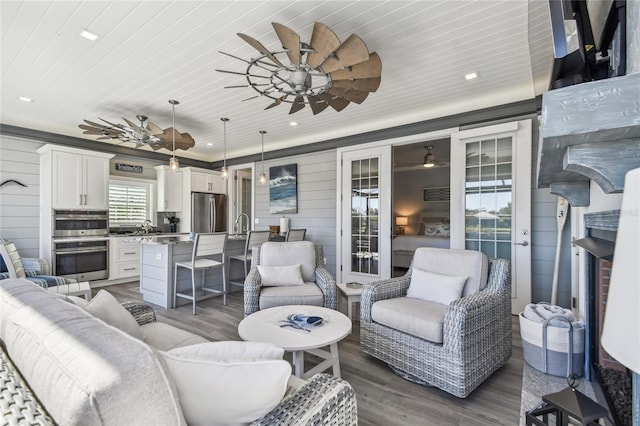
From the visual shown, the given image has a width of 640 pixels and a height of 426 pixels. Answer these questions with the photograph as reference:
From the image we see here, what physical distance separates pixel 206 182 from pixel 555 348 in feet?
22.1

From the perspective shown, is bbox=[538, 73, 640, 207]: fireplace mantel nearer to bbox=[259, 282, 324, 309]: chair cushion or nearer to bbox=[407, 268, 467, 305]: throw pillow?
bbox=[407, 268, 467, 305]: throw pillow

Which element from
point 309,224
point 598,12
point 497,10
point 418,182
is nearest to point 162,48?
point 497,10

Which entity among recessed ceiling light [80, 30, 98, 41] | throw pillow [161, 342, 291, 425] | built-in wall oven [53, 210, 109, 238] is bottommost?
throw pillow [161, 342, 291, 425]

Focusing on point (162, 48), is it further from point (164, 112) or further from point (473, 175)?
point (473, 175)

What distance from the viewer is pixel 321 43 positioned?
89.7 inches

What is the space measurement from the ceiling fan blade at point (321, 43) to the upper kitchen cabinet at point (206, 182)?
16.4ft

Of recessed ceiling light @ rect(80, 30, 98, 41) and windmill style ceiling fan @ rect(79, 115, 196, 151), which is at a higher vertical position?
recessed ceiling light @ rect(80, 30, 98, 41)

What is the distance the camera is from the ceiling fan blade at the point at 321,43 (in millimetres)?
2143

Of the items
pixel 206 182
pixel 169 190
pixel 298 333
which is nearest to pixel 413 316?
pixel 298 333

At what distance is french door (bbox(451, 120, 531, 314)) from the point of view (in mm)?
3826

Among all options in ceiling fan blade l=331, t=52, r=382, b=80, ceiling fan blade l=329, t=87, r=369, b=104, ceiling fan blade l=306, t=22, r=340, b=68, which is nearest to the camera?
ceiling fan blade l=306, t=22, r=340, b=68

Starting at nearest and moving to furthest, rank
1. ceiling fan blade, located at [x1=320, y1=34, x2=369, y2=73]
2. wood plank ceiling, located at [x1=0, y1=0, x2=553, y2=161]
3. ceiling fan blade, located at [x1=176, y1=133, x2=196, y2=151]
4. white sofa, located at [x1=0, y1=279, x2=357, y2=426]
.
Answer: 1. white sofa, located at [x1=0, y1=279, x2=357, y2=426]
2. ceiling fan blade, located at [x1=320, y1=34, x2=369, y2=73]
3. wood plank ceiling, located at [x1=0, y1=0, x2=553, y2=161]
4. ceiling fan blade, located at [x1=176, y1=133, x2=196, y2=151]

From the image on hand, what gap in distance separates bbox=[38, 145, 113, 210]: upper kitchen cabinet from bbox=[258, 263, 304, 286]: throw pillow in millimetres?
3952

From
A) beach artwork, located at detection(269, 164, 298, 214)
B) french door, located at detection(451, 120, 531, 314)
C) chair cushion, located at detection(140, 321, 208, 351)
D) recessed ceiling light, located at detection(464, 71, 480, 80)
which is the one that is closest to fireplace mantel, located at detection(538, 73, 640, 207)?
chair cushion, located at detection(140, 321, 208, 351)
